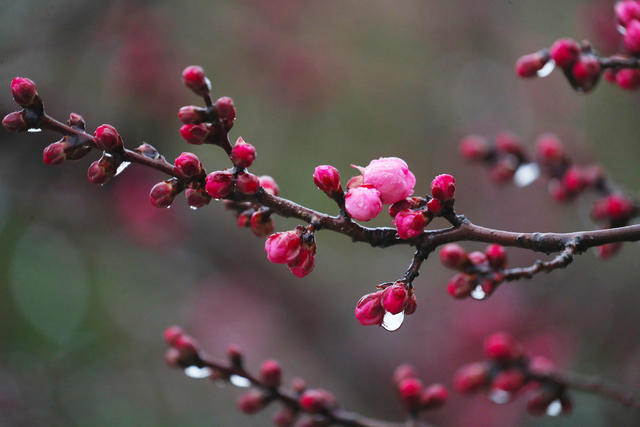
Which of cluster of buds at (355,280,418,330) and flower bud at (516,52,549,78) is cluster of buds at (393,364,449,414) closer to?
cluster of buds at (355,280,418,330)

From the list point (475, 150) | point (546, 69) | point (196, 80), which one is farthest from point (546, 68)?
point (196, 80)

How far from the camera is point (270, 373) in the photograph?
1273 millimetres

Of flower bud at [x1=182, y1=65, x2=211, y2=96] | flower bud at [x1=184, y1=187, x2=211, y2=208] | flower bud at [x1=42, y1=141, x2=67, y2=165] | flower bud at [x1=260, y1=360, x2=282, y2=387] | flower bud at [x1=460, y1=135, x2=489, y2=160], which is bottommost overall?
flower bud at [x1=260, y1=360, x2=282, y2=387]

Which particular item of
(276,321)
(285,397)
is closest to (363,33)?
(276,321)

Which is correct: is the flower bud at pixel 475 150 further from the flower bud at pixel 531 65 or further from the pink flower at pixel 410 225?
the pink flower at pixel 410 225

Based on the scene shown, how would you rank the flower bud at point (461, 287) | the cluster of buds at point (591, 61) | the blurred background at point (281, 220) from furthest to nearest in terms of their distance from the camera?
the blurred background at point (281, 220)
the cluster of buds at point (591, 61)
the flower bud at point (461, 287)

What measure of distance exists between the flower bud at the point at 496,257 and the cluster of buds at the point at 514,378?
43 cm

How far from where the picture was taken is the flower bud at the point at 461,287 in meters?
1.06

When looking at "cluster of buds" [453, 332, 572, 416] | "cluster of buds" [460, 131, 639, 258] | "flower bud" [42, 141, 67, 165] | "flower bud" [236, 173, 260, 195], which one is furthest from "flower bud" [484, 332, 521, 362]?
"flower bud" [42, 141, 67, 165]

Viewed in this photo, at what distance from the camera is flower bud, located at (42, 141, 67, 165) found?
2.85ft

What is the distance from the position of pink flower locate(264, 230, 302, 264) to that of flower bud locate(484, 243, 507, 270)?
0.39m

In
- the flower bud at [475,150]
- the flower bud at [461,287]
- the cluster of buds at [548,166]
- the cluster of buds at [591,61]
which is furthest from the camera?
the flower bud at [475,150]

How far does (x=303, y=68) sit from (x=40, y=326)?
2.53 meters

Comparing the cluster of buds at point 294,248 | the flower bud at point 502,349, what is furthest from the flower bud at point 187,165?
the flower bud at point 502,349
